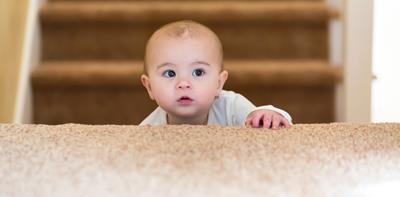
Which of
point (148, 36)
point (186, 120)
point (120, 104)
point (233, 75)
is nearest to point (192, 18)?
point (148, 36)

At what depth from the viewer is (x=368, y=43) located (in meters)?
2.18

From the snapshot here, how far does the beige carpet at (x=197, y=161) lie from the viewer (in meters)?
0.77

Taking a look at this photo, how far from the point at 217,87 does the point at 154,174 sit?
2.07 feet

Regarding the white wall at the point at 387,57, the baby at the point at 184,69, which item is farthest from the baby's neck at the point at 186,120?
the white wall at the point at 387,57

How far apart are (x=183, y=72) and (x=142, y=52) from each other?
102cm

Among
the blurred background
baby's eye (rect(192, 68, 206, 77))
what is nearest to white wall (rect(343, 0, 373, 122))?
the blurred background

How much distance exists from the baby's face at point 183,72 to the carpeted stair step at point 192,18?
36.9 inches

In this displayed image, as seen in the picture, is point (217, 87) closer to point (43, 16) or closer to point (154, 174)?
point (154, 174)

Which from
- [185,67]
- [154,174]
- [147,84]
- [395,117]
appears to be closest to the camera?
[154,174]

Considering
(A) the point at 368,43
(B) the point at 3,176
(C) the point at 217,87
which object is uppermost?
(A) the point at 368,43

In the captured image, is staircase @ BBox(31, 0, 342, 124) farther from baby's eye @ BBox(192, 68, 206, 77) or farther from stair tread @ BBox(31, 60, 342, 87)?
baby's eye @ BBox(192, 68, 206, 77)

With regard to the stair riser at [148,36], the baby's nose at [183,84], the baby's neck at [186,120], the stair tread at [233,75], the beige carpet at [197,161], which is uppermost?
the stair riser at [148,36]

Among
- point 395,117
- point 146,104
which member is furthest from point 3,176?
point 395,117

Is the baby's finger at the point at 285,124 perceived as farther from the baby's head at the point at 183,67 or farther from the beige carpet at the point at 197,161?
the baby's head at the point at 183,67
